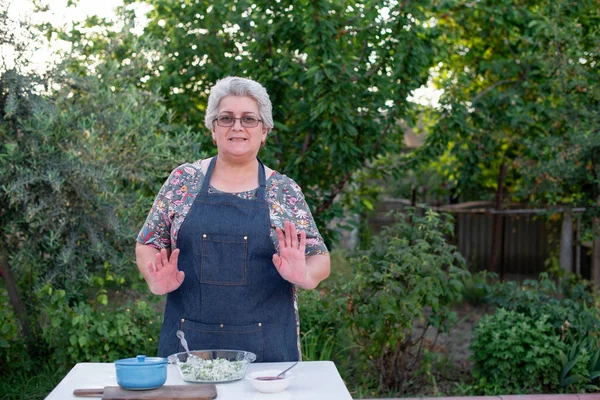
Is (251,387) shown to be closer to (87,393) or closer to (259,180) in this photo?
(87,393)

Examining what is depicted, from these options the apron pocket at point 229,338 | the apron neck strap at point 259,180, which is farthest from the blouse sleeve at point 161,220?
the apron pocket at point 229,338

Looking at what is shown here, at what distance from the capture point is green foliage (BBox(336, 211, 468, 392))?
5258mm

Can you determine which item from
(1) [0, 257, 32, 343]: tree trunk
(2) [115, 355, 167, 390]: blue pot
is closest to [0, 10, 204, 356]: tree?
(1) [0, 257, 32, 343]: tree trunk

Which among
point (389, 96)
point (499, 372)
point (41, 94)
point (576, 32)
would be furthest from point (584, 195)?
point (41, 94)

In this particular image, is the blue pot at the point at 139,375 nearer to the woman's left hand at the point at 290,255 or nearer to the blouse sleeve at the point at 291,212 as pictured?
the woman's left hand at the point at 290,255

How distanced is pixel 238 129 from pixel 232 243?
0.44 m

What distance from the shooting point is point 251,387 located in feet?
8.08

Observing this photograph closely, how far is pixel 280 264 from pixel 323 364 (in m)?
0.41

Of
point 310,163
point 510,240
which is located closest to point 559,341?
point 310,163

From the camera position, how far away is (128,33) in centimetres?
644

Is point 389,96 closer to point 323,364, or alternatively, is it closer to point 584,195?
point 584,195

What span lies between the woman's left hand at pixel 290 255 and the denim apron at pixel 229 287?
218 millimetres

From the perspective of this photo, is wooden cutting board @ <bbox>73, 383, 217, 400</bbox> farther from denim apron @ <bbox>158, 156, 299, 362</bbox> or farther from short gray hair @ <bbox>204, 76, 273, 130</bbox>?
short gray hair @ <bbox>204, 76, 273, 130</bbox>

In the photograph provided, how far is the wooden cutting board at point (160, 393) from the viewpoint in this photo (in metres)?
2.29
